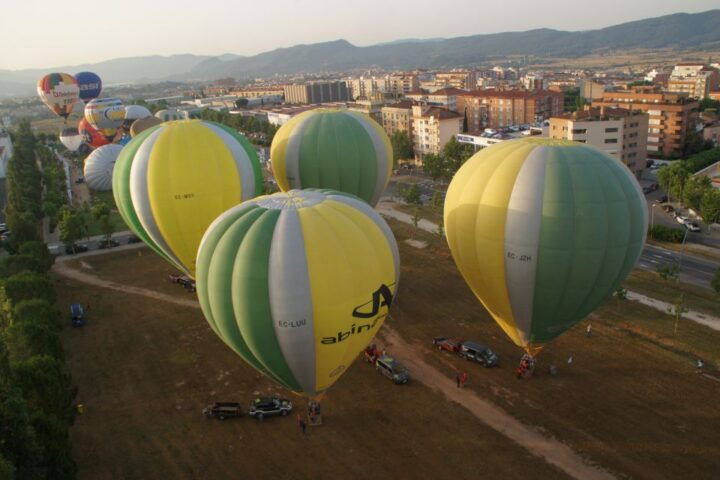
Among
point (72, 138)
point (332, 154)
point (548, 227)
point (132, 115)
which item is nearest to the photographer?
point (548, 227)

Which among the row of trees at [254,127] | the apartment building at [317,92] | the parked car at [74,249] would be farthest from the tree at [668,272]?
the apartment building at [317,92]

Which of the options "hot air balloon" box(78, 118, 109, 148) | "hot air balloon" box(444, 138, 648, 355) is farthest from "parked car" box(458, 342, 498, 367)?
"hot air balloon" box(78, 118, 109, 148)

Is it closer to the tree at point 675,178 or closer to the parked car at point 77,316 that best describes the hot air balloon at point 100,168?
the parked car at point 77,316

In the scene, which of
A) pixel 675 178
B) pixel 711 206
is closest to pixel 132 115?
pixel 675 178

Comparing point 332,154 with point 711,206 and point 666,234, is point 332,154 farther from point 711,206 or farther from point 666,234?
point 711,206

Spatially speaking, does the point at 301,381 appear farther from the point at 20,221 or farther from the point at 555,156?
the point at 20,221

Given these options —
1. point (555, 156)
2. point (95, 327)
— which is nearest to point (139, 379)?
point (95, 327)
